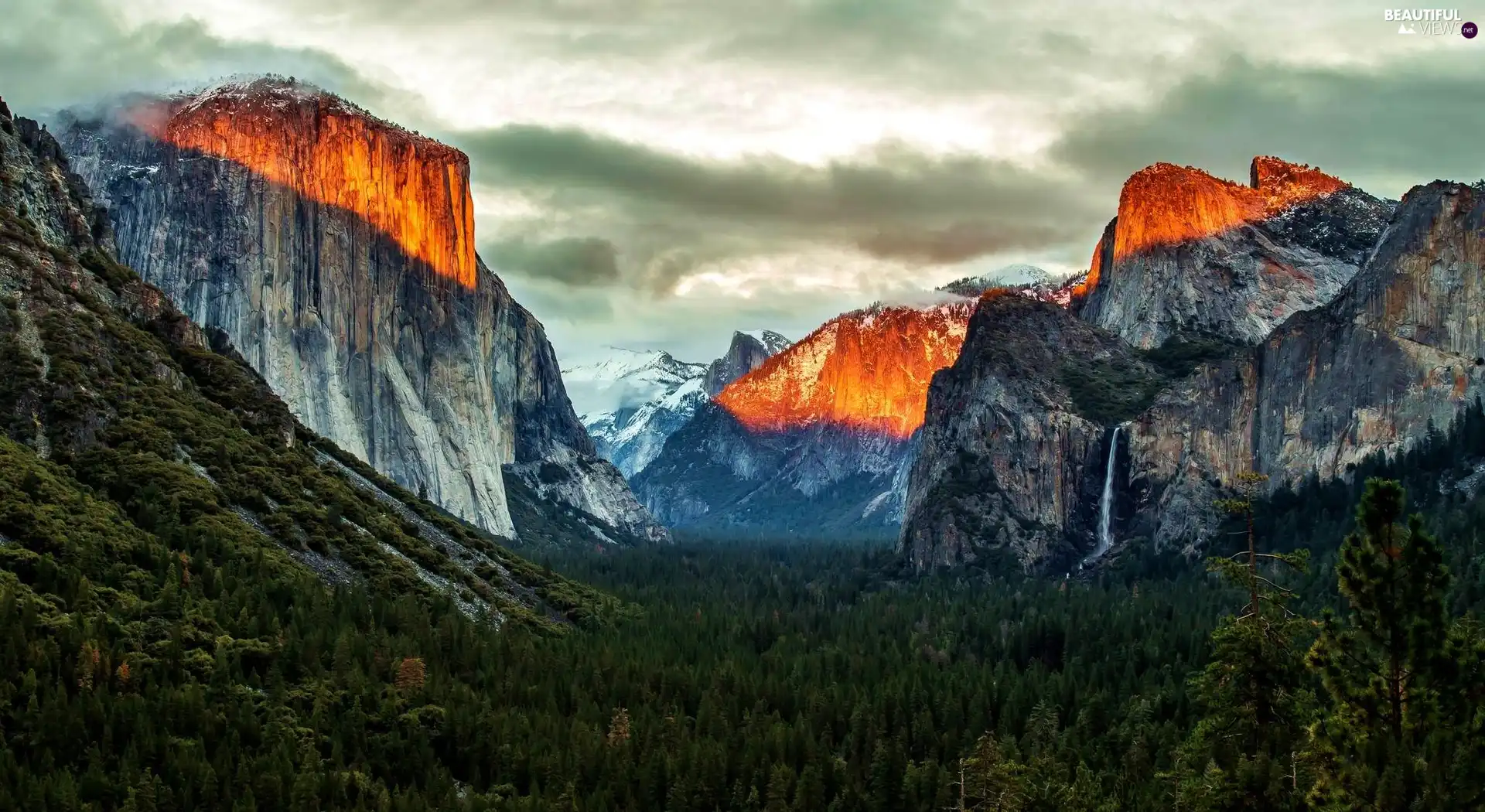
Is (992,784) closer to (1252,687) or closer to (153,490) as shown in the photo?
(1252,687)

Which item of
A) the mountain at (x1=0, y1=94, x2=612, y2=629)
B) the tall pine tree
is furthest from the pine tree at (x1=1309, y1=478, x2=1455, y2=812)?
the mountain at (x1=0, y1=94, x2=612, y2=629)

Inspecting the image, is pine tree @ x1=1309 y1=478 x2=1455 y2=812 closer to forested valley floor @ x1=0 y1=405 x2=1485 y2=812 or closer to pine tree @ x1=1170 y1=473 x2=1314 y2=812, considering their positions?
forested valley floor @ x1=0 y1=405 x2=1485 y2=812

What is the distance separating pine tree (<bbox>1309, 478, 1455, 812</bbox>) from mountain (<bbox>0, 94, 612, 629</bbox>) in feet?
243

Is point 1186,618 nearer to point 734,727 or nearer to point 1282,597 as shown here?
point 734,727

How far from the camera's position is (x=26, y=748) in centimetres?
8656

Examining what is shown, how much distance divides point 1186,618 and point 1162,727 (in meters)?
65.7

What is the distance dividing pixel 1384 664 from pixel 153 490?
340 ft

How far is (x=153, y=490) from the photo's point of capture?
126875 millimetres

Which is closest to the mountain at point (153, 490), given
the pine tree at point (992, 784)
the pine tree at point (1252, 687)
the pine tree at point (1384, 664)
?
the pine tree at point (992, 784)

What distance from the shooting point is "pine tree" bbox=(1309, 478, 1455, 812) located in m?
53.2

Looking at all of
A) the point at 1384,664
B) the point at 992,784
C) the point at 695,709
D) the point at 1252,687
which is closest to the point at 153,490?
the point at 695,709

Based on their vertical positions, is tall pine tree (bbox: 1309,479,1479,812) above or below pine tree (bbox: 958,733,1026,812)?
above

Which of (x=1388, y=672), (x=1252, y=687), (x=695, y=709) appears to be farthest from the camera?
(x=695, y=709)

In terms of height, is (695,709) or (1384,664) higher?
(1384,664)
